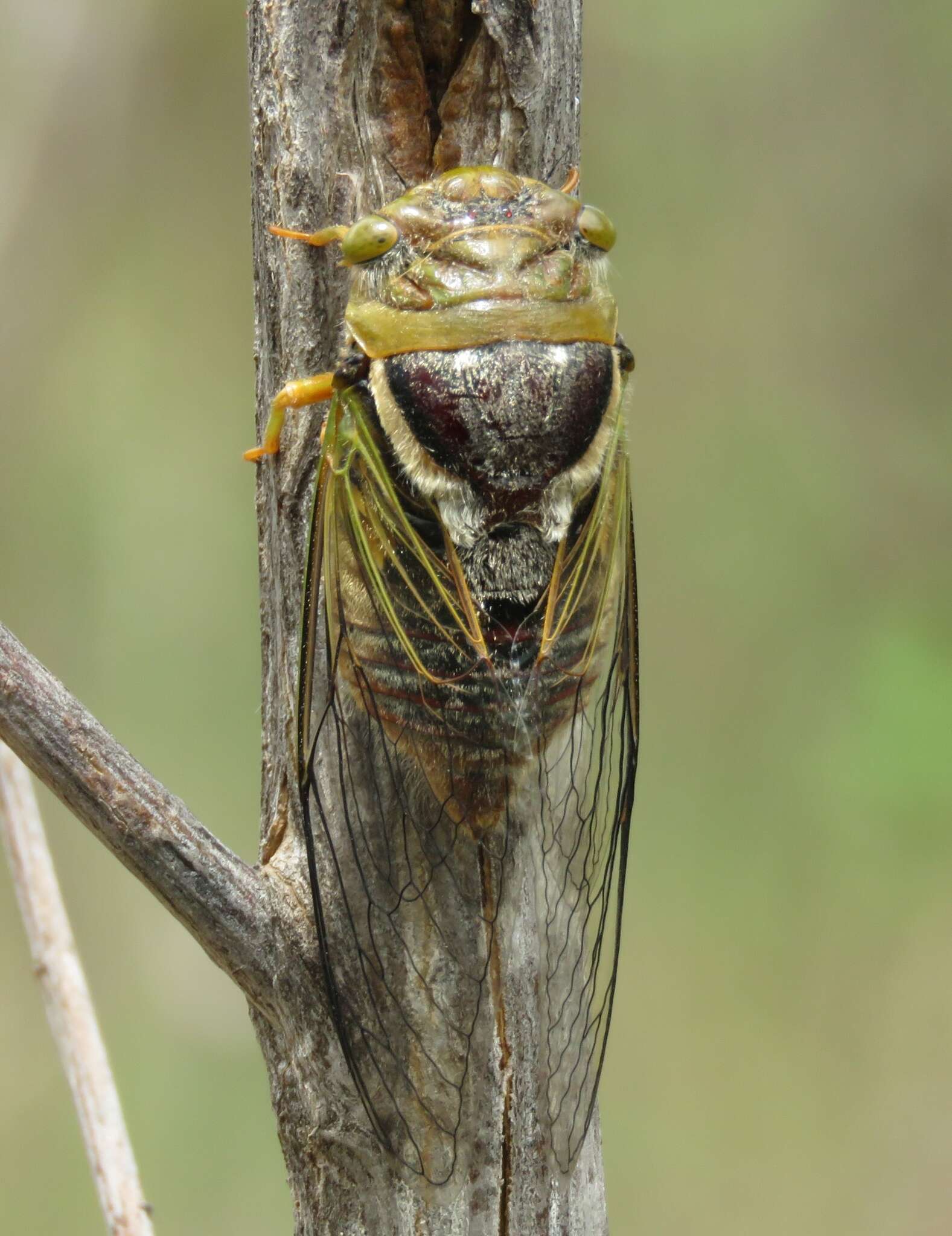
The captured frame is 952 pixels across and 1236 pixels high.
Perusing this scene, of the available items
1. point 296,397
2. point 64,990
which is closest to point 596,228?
point 296,397

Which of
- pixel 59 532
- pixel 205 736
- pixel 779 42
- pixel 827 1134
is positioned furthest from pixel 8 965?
pixel 779 42

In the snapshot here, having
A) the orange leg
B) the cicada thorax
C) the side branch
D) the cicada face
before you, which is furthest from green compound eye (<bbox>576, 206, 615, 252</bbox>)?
the side branch

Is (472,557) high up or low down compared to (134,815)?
up

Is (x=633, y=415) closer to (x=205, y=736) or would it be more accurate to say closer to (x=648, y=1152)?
(x=205, y=736)

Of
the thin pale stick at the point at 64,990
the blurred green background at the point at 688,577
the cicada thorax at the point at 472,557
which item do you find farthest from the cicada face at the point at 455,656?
the blurred green background at the point at 688,577

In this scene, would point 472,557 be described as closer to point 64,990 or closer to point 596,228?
point 596,228

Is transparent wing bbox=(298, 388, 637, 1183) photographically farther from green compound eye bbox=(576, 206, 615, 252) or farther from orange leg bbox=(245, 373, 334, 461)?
green compound eye bbox=(576, 206, 615, 252)

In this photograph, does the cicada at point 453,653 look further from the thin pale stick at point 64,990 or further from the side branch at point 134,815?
the thin pale stick at point 64,990
